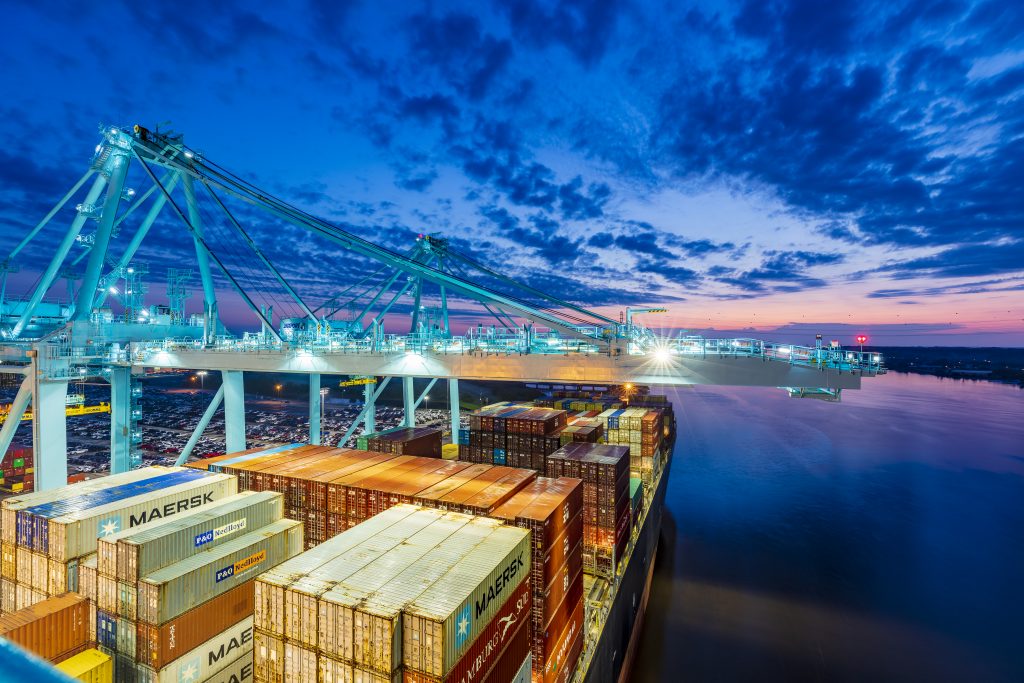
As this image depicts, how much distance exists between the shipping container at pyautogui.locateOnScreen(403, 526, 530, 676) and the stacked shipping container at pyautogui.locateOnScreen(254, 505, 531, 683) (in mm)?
21

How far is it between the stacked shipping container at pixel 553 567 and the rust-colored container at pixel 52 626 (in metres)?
10.5

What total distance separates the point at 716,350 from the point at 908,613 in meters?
23.9

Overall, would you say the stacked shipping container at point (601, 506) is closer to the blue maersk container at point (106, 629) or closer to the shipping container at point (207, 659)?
the shipping container at point (207, 659)

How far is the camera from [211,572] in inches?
441

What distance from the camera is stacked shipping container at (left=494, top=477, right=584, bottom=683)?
43.2 feet

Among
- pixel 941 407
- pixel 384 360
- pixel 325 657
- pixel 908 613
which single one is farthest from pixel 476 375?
pixel 941 407

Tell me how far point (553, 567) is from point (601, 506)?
7.28 meters

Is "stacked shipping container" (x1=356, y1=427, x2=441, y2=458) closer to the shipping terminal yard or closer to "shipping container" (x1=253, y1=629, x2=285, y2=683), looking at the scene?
the shipping terminal yard

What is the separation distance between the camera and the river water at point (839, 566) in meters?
24.1

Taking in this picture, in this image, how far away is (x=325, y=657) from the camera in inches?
356

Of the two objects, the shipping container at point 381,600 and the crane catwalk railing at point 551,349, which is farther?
the crane catwalk railing at point 551,349

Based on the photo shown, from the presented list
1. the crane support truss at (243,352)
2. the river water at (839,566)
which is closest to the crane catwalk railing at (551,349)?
the crane support truss at (243,352)

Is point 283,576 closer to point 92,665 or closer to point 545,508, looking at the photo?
point 92,665

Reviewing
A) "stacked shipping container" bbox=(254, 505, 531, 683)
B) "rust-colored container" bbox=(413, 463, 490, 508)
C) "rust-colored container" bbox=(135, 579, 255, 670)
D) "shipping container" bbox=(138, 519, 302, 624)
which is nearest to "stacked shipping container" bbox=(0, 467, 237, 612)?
"shipping container" bbox=(138, 519, 302, 624)
